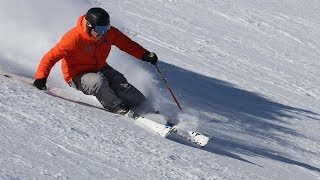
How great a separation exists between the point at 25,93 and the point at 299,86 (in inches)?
358

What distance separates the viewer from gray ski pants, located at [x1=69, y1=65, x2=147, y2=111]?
24.8 ft

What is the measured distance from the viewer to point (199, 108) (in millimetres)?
9594

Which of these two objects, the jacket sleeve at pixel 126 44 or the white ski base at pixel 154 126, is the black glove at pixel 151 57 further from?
the white ski base at pixel 154 126

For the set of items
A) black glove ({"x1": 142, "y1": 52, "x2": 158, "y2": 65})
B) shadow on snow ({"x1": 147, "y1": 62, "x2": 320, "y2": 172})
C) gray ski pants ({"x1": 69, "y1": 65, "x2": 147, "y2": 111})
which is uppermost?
black glove ({"x1": 142, "y1": 52, "x2": 158, "y2": 65})

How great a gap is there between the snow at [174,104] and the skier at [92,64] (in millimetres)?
204

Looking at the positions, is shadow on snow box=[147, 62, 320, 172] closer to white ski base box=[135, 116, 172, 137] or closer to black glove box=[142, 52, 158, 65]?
white ski base box=[135, 116, 172, 137]

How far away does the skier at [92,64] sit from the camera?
7.39 m

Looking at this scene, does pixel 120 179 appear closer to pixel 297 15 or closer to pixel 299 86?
pixel 299 86

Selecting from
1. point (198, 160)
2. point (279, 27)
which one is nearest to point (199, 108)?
point (198, 160)

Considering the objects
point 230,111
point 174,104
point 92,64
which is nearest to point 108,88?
point 92,64

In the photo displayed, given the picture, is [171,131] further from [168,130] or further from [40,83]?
[40,83]

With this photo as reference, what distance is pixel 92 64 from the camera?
→ 785 cm

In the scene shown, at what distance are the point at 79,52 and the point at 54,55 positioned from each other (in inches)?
14.4

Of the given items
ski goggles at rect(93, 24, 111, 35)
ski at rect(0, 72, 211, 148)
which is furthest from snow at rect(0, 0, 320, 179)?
ski goggles at rect(93, 24, 111, 35)
